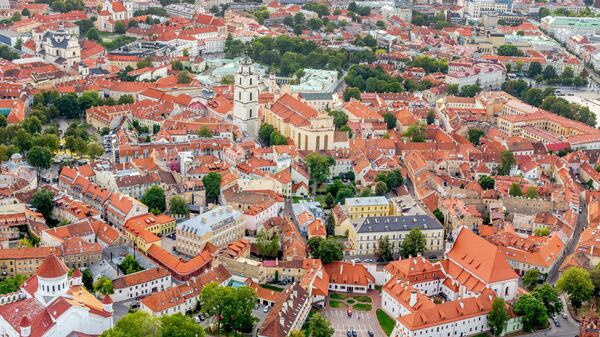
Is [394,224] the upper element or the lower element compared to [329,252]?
upper

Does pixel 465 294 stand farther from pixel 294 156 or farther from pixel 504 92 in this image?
pixel 504 92

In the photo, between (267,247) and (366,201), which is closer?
(267,247)

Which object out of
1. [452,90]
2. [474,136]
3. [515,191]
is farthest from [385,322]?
[452,90]

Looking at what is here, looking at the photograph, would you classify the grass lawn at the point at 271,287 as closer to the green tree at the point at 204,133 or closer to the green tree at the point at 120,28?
the green tree at the point at 204,133

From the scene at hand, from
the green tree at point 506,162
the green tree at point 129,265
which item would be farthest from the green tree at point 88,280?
the green tree at point 506,162

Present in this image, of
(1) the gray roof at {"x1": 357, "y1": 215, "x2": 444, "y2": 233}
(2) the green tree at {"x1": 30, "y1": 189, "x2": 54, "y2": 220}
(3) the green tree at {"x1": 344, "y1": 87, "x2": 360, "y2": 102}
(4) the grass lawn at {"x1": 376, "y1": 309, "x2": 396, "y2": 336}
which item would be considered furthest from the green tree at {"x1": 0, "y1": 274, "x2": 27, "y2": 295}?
(3) the green tree at {"x1": 344, "y1": 87, "x2": 360, "y2": 102}

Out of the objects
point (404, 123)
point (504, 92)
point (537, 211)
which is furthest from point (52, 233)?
point (504, 92)

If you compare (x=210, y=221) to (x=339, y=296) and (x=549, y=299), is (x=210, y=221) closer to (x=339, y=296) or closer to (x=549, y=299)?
(x=339, y=296)

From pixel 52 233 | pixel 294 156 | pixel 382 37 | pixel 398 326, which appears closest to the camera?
pixel 398 326
